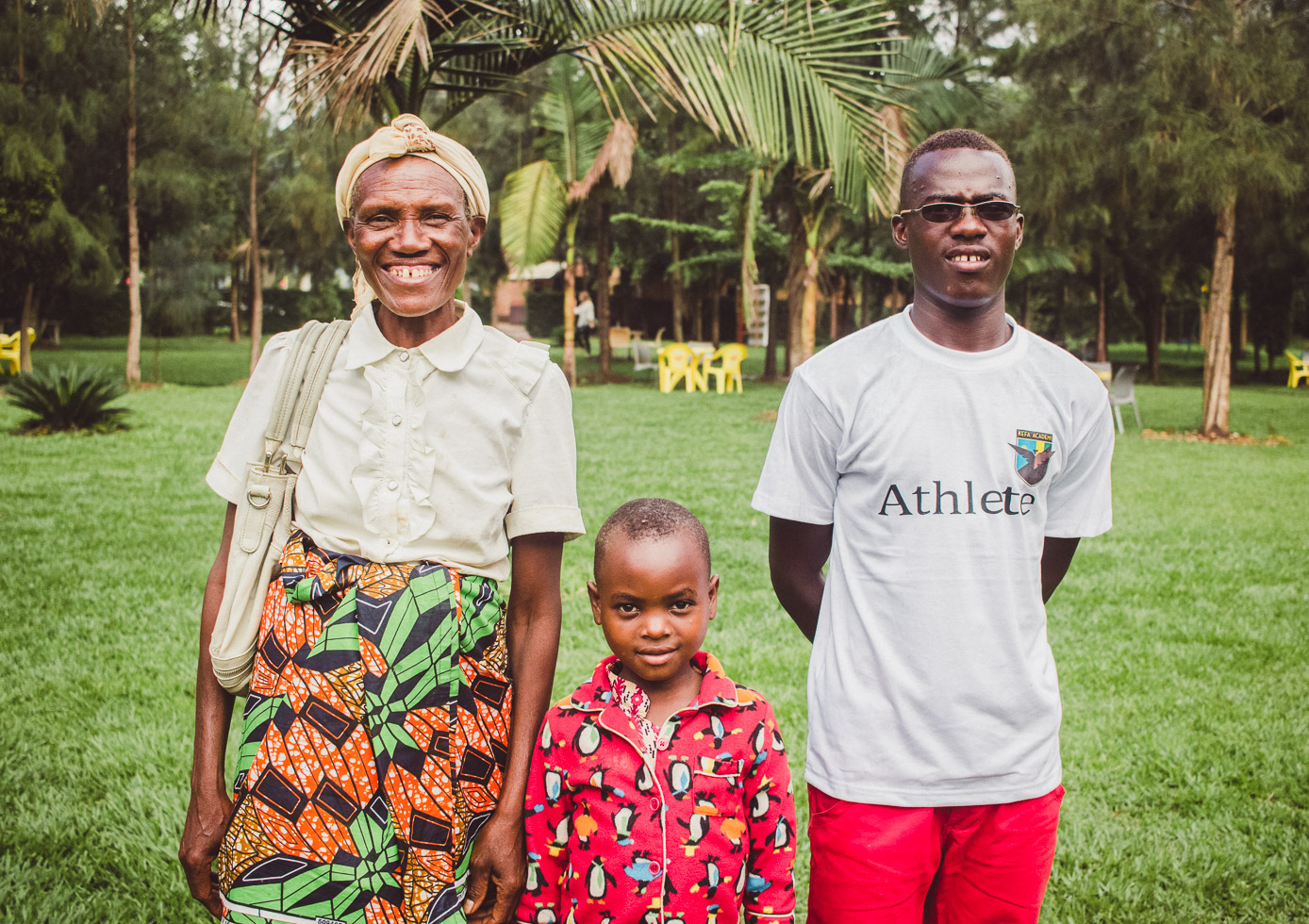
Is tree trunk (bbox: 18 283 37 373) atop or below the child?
atop

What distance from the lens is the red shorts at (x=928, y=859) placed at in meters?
1.92

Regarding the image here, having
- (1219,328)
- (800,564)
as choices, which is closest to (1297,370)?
(1219,328)

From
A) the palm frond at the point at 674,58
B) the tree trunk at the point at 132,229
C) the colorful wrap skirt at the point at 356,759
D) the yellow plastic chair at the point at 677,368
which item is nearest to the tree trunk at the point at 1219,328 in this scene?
the yellow plastic chair at the point at 677,368

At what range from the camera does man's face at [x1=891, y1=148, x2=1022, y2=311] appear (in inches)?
77.3

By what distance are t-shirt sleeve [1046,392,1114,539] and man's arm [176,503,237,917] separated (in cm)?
160

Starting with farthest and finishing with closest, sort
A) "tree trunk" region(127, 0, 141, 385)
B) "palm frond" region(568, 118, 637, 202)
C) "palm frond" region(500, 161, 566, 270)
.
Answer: "tree trunk" region(127, 0, 141, 385) < "palm frond" region(568, 118, 637, 202) < "palm frond" region(500, 161, 566, 270)

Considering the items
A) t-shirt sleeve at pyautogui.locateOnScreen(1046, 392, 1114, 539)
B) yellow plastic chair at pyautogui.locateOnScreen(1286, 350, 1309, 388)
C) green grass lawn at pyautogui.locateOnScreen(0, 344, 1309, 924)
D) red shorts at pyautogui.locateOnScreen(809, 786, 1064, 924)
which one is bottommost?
green grass lawn at pyautogui.locateOnScreen(0, 344, 1309, 924)

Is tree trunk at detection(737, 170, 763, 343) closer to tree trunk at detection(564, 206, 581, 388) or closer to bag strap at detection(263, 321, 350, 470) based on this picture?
tree trunk at detection(564, 206, 581, 388)

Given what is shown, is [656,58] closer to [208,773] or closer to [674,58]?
[674,58]

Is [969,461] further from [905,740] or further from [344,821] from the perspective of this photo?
[344,821]

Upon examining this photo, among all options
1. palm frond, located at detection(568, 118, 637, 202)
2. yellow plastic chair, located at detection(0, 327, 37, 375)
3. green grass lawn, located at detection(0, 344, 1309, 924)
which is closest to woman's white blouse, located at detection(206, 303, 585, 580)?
green grass lawn, located at detection(0, 344, 1309, 924)

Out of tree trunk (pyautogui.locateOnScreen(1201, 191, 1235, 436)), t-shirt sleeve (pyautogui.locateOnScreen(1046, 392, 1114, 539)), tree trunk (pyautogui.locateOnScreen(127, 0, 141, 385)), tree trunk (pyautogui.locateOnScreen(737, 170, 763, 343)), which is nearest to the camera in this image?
t-shirt sleeve (pyautogui.locateOnScreen(1046, 392, 1114, 539))

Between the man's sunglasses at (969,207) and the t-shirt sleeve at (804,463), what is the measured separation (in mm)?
396

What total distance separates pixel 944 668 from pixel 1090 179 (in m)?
13.3
